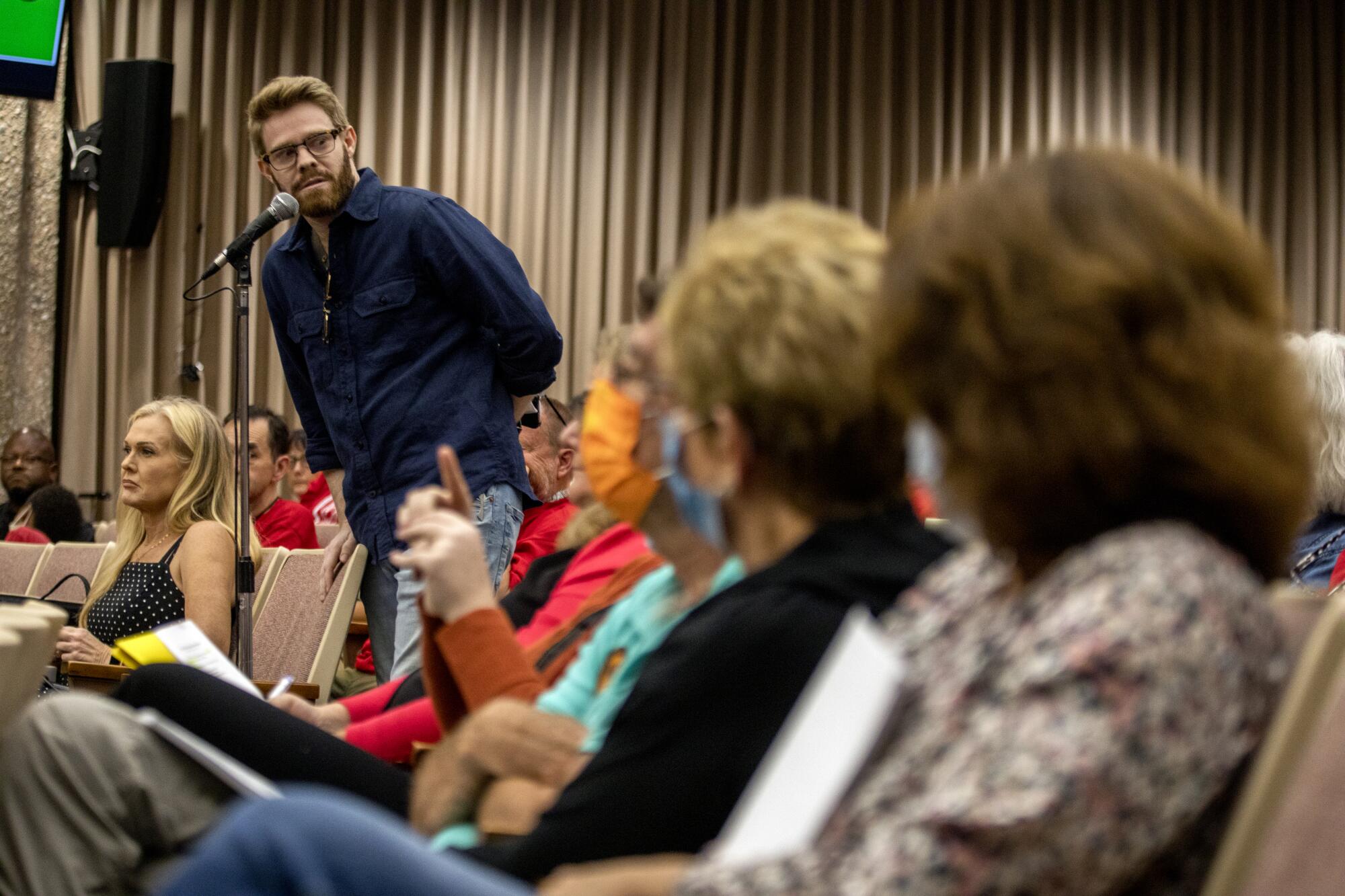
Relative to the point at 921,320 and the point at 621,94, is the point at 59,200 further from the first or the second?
the point at 921,320

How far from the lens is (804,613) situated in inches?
44.0

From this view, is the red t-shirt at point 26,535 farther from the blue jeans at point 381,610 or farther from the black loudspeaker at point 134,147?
the blue jeans at point 381,610

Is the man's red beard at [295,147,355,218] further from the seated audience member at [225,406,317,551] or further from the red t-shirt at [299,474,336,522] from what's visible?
the red t-shirt at [299,474,336,522]

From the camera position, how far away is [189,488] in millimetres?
3623

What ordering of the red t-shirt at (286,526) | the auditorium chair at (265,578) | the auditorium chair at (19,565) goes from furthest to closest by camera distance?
the red t-shirt at (286,526), the auditorium chair at (19,565), the auditorium chair at (265,578)

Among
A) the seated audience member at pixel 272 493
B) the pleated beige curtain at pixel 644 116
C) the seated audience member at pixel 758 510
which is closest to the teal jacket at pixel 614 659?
the seated audience member at pixel 758 510

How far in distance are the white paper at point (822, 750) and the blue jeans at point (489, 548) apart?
1.97 m

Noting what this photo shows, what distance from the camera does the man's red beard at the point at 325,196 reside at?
123 inches

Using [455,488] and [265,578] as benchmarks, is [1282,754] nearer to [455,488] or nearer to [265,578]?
[455,488]

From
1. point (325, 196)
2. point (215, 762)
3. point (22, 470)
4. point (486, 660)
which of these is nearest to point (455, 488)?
point (486, 660)

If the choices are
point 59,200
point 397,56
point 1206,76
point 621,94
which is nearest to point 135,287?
point 59,200

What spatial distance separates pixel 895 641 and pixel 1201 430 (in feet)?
0.95

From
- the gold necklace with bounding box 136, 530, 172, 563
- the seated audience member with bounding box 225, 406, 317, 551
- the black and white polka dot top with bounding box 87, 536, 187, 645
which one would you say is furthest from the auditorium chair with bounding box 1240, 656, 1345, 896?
the seated audience member with bounding box 225, 406, 317, 551

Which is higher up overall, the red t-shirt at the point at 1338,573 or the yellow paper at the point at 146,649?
the red t-shirt at the point at 1338,573
